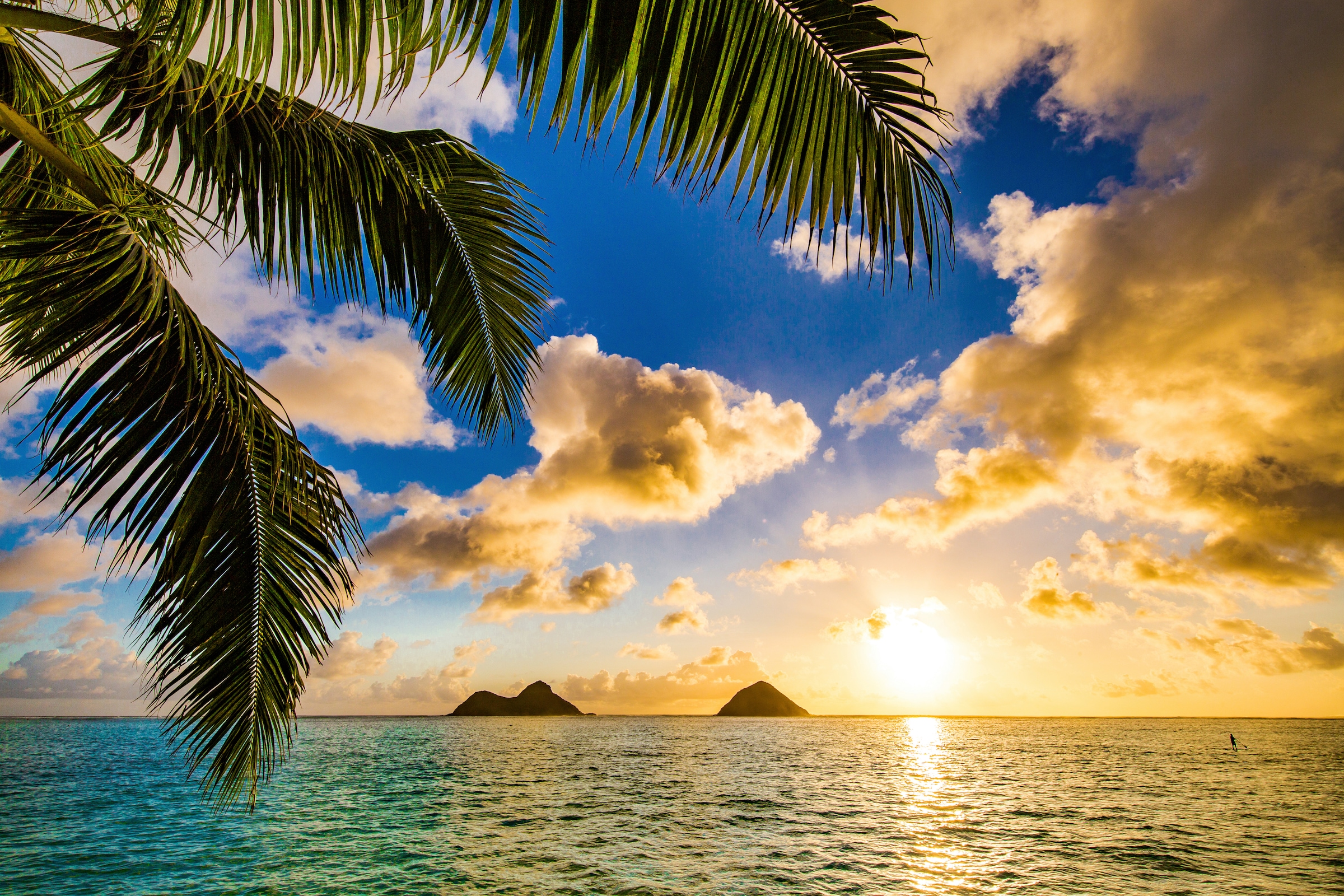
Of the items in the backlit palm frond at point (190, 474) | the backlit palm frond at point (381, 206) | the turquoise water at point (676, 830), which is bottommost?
the turquoise water at point (676, 830)

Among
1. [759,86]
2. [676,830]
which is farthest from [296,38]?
[676,830]

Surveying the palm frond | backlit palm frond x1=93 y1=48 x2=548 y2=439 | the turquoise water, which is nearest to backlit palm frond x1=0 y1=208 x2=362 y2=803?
backlit palm frond x1=93 y1=48 x2=548 y2=439

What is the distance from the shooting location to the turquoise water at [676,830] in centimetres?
1222

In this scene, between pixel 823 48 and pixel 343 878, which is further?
pixel 343 878

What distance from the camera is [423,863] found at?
1282 centimetres

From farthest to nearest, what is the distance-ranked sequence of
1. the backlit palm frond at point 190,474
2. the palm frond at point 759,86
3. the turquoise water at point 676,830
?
the turquoise water at point 676,830 < the backlit palm frond at point 190,474 < the palm frond at point 759,86

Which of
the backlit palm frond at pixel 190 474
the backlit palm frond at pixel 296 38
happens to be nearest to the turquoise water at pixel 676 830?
the backlit palm frond at pixel 190 474

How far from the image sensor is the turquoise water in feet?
40.1

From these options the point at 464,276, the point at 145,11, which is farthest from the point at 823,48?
the point at 464,276

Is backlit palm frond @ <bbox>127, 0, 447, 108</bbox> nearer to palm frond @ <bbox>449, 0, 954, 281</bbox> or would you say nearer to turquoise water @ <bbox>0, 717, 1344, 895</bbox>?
palm frond @ <bbox>449, 0, 954, 281</bbox>

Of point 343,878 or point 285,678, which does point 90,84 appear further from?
point 343,878

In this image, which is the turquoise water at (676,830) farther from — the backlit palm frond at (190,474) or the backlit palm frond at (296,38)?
the backlit palm frond at (296,38)

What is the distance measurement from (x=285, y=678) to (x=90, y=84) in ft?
8.79

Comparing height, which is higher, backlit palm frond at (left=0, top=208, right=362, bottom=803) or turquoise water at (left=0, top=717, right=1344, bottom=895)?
backlit palm frond at (left=0, top=208, right=362, bottom=803)
